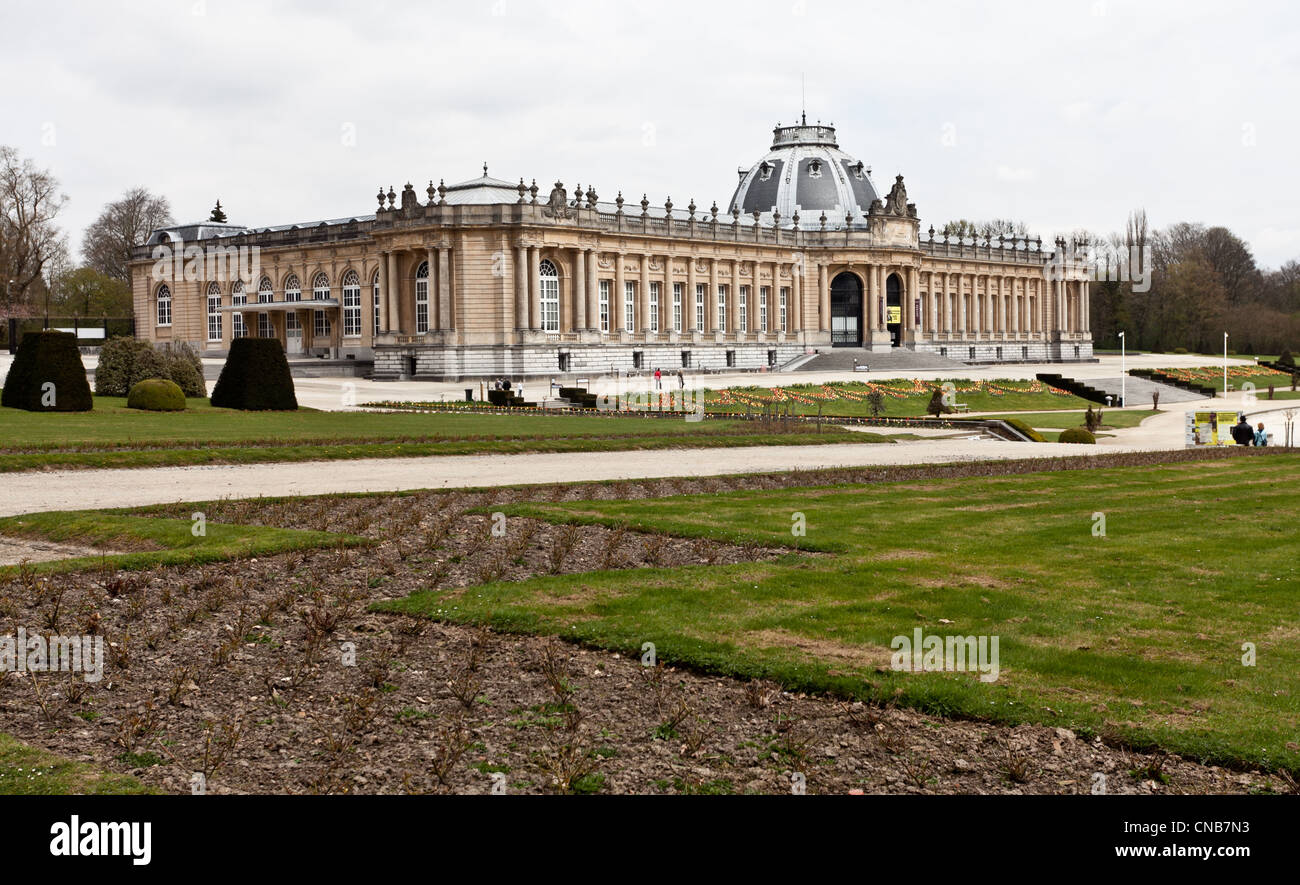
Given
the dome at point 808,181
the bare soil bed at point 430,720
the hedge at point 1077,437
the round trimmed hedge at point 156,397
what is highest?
the dome at point 808,181

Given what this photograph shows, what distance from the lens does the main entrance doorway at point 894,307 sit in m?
108

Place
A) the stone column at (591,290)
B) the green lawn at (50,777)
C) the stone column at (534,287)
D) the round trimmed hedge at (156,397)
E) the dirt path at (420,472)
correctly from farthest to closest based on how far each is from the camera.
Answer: the stone column at (591,290) → the stone column at (534,287) → the round trimmed hedge at (156,397) → the dirt path at (420,472) → the green lawn at (50,777)

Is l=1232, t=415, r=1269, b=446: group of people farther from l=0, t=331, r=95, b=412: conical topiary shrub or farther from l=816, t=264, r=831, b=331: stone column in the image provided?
l=816, t=264, r=831, b=331: stone column

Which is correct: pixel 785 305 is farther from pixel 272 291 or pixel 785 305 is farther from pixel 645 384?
pixel 272 291

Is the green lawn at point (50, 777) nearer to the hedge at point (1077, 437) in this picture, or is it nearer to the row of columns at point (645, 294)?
the hedge at point (1077, 437)

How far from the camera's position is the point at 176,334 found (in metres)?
101

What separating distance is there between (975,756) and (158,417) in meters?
34.8

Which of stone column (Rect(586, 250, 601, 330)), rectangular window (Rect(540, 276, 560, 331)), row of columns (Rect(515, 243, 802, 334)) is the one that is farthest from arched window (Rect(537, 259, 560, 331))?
stone column (Rect(586, 250, 601, 330))

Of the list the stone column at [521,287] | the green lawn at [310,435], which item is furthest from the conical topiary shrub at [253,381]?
the stone column at [521,287]

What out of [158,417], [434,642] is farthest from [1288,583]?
[158,417]

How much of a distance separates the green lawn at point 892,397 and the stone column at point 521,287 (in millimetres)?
22145

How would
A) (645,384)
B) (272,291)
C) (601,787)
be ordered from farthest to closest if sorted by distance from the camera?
(272,291) → (645,384) → (601,787)

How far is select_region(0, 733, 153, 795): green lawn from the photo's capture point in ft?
25.9

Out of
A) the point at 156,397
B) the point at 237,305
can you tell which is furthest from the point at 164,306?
the point at 156,397
